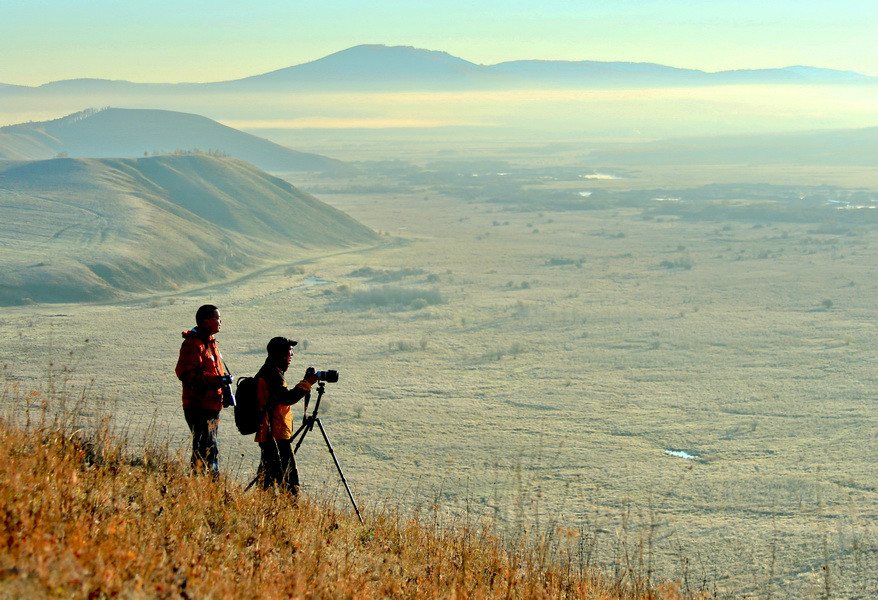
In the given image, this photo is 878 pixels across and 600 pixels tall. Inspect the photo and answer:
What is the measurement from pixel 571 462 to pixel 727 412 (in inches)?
183

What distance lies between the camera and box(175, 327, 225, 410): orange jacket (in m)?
6.62

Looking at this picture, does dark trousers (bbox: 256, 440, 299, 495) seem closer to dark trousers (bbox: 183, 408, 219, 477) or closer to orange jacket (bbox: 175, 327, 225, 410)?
dark trousers (bbox: 183, 408, 219, 477)

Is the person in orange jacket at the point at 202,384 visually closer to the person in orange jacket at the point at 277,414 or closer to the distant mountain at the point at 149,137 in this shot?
the person in orange jacket at the point at 277,414

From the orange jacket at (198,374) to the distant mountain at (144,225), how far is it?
23592 mm

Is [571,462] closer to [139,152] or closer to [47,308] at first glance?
[47,308]

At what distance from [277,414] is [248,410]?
0.81 feet

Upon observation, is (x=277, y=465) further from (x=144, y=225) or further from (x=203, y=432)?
(x=144, y=225)

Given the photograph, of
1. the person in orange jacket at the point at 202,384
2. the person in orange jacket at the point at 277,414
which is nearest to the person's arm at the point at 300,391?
the person in orange jacket at the point at 277,414

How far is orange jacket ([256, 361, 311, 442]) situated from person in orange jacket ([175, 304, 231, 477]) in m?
0.44

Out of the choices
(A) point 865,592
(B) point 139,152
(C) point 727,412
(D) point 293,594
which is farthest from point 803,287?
(B) point 139,152

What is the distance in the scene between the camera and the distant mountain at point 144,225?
30531mm

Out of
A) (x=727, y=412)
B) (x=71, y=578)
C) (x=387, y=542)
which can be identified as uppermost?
(x=71, y=578)

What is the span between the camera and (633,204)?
77875mm

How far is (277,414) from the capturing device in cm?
642
